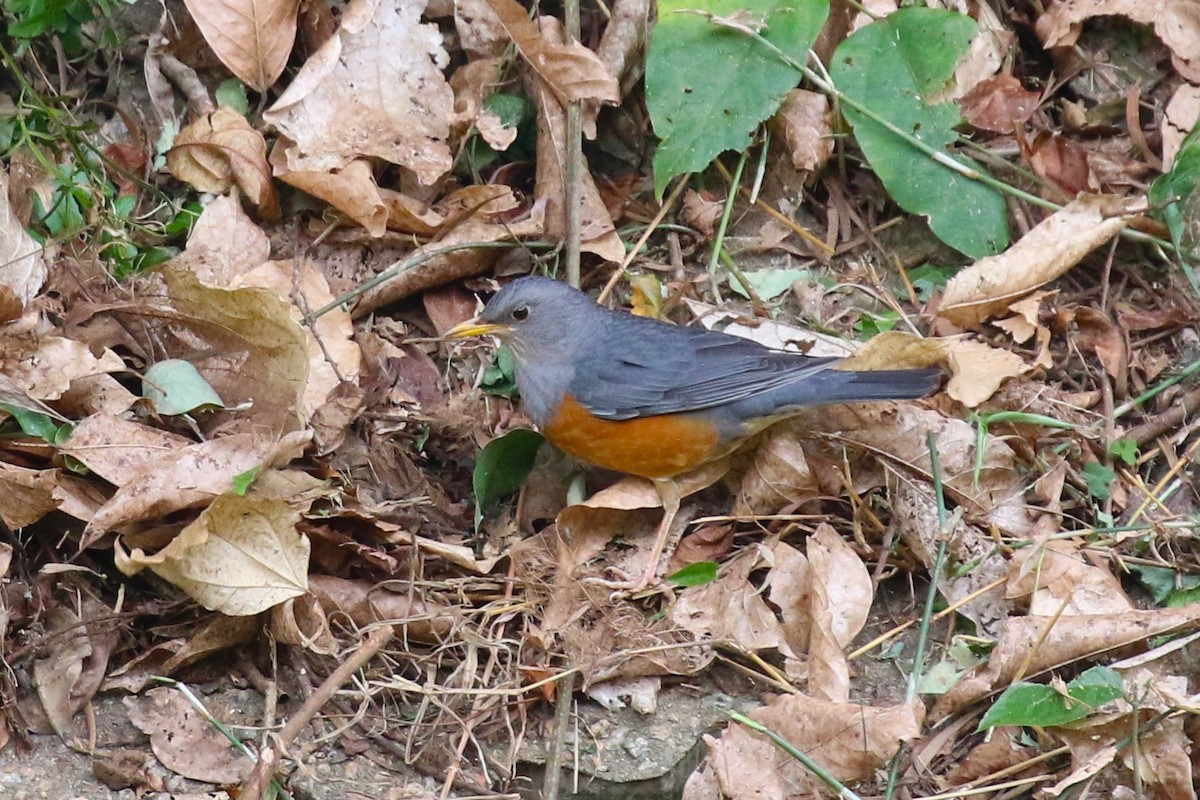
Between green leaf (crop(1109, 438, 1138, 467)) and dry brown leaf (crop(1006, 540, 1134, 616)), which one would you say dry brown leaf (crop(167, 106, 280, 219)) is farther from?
green leaf (crop(1109, 438, 1138, 467))

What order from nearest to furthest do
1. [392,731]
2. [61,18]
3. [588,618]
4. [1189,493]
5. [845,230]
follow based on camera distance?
[392,731] < [588,618] < [1189,493] < [61,18] < [845,230]

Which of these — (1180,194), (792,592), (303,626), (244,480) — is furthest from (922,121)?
(303,626)

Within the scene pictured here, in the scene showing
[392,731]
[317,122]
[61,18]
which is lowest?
[392,731]

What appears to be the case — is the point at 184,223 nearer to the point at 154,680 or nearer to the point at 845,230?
the point at 154,680

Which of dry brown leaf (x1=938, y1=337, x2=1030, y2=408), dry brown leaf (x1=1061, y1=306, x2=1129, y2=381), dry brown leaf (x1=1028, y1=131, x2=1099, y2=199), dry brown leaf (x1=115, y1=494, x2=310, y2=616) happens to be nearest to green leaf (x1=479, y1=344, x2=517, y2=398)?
dry brown leaf (x1=115, y1=494, x2=310, y2=616)

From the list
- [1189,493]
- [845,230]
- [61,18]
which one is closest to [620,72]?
[845,230]

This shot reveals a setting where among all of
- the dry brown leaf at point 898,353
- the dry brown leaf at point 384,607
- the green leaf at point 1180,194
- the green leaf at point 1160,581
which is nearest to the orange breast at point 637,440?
the dry brown leaf at point 898,353

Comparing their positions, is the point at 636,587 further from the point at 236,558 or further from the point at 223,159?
the point at 223,159
